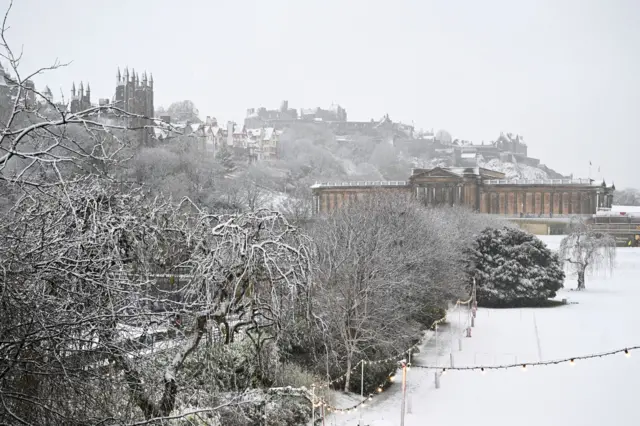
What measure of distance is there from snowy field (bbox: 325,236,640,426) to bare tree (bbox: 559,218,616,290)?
10.6 m

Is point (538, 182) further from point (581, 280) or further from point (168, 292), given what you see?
point (168, 292)

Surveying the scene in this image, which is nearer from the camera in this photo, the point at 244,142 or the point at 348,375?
the point at 348,375

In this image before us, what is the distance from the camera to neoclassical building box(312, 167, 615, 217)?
75062 millimetres

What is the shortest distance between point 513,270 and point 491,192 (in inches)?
1703

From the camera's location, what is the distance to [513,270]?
35562 millimetres

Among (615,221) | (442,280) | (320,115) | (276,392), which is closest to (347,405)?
(276,392)

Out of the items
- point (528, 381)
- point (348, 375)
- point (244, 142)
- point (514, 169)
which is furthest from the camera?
point (514, 169)

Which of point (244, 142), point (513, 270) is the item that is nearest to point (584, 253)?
point (513, 270)

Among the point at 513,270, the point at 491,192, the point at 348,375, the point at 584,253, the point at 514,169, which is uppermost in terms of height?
the point at 514,169

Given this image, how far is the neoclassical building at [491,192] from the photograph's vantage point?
246 feet

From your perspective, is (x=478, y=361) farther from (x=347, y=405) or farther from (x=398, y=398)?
(x=347, y=405)

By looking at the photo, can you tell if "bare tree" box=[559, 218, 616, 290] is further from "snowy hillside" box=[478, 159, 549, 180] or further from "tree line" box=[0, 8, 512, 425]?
"snowy hillside" box=[478, 159, 549, 180]

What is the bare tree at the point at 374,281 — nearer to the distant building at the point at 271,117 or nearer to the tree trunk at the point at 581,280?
the tree trunk at the point at 581,280

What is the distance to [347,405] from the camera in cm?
1680
